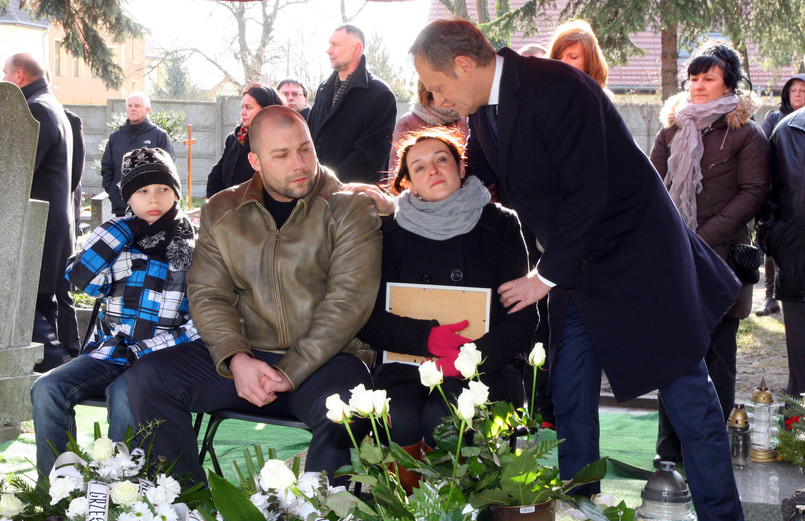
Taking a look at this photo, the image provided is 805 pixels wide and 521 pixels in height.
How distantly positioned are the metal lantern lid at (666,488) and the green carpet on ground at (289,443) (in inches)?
54.9

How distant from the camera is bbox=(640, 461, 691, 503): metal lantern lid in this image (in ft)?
8.25

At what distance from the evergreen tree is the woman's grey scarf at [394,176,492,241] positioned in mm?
9989

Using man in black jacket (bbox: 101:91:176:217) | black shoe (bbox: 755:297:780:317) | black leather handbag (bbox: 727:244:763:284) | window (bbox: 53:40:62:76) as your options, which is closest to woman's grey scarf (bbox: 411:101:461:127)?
black leather handbag (bbox: 727:244:763:284)

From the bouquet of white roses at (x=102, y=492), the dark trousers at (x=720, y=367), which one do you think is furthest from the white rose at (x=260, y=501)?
Answer: the dark trousers at (x=720, y=367)

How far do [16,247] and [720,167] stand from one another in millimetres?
3660

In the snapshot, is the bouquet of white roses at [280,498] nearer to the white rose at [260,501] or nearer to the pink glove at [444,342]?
the white rose at [260,501]

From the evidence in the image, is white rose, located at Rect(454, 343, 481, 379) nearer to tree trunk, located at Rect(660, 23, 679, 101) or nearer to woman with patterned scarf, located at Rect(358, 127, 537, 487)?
woman with patterned scarf, located at Rect(358, 127, 537, 487)

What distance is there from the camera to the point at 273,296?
3.55 metres

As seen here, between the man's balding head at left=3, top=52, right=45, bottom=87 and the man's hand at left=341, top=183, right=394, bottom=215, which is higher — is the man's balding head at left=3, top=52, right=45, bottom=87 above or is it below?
above

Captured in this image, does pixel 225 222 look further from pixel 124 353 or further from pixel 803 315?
pixel 803 315

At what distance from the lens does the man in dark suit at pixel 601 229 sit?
9.52 feet

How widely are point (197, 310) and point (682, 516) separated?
1.94 meters

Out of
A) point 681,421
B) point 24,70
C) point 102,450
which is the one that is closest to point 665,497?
point 681,421

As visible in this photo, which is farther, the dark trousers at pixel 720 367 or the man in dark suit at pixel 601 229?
the dark trousers at pixel 720 367
